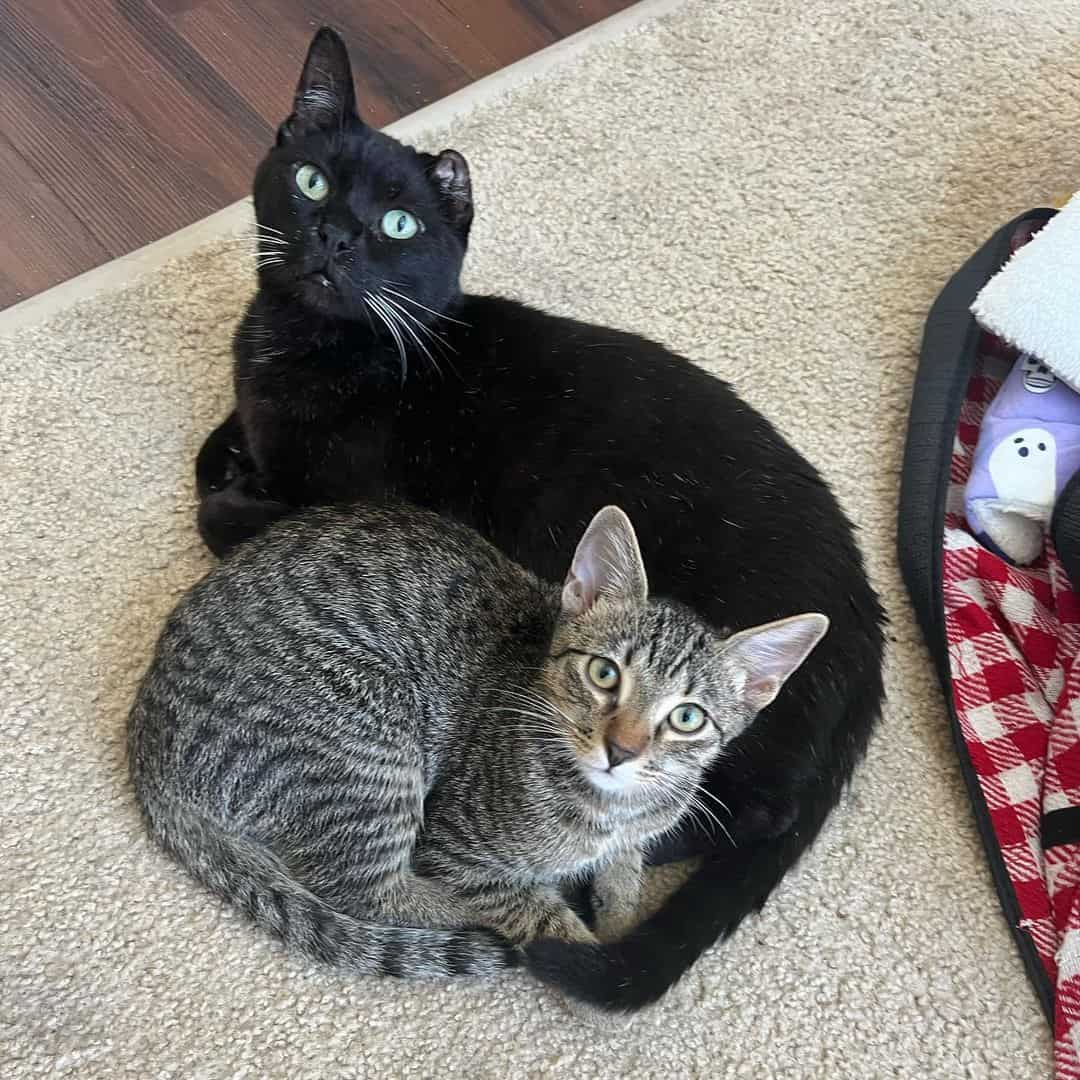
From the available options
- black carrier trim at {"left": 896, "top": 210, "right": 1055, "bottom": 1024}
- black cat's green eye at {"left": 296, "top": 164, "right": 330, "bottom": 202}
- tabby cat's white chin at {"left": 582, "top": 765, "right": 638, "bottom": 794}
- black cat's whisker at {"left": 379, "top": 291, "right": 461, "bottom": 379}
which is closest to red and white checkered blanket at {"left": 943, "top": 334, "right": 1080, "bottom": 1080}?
black carrier trim at {"left": 896, "top": 210, "right": 1055, "bottom": 1024}

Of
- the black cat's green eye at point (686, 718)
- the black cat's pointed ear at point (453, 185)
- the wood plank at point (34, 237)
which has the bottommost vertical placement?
the wood plank at point (34, 237)

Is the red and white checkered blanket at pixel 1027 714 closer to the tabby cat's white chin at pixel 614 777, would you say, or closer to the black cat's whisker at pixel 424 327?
the tabby cat's white chin at pixel 614 777

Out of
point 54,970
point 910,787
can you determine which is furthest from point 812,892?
point 54,970

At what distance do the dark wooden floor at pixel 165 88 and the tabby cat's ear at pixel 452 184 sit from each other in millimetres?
645

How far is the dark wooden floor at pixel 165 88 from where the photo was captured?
2027 millimetres

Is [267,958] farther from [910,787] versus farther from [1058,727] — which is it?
[1058,727]

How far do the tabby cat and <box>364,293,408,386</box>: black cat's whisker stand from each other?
27 centimetres

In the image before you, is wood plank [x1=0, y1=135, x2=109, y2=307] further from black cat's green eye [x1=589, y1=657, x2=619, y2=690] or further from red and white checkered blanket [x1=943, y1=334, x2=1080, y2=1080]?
red and white checkered blanket [x1=943, y1=334, x2=1080, y2=1080]

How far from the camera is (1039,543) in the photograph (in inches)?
68.1

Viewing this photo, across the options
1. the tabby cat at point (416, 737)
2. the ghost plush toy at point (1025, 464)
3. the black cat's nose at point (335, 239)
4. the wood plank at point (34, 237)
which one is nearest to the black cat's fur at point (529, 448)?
the black cat's nose at point (335, 239)

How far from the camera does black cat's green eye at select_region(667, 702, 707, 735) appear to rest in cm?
123

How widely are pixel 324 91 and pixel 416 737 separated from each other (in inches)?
33.6

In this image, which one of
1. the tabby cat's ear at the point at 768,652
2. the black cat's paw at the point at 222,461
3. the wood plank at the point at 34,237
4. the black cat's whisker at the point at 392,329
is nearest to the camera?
the tabby cat's ear at the point at 768,652

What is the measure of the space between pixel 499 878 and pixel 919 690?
66cm
